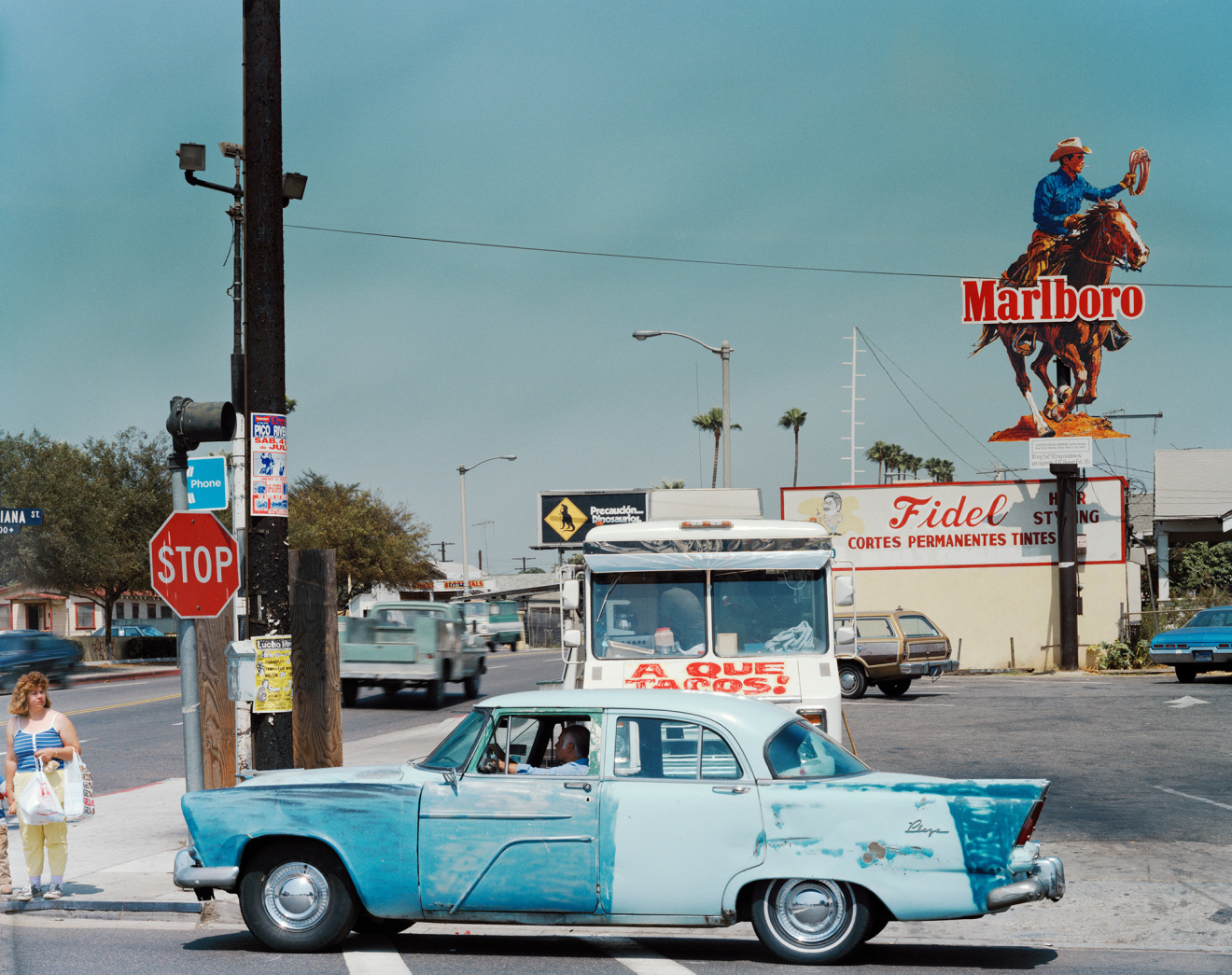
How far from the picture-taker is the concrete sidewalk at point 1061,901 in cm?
769

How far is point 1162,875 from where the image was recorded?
9.02m

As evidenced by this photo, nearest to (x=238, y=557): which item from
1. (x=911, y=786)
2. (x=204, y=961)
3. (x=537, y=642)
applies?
(x=204, y=961)

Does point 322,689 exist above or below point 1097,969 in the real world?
above

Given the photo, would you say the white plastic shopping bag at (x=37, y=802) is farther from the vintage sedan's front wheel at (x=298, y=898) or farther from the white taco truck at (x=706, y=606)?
the white taco truck at (x=706, y=606)

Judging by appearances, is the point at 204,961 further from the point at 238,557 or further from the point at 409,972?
the point at 238,557

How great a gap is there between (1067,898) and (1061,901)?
0.16 ft

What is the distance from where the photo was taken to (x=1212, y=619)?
2709 centimetres

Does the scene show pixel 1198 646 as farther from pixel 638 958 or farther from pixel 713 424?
pixel 713 424

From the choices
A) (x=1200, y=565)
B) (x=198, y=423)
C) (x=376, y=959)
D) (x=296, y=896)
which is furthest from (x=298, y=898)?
(x=1200, y=565)

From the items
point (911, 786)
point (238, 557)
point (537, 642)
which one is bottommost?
point (537, 642)

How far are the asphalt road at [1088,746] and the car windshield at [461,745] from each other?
18.4ft

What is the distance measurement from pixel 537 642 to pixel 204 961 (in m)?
63.3

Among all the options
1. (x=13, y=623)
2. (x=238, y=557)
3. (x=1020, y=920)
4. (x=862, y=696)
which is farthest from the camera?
(x=13, y=623)

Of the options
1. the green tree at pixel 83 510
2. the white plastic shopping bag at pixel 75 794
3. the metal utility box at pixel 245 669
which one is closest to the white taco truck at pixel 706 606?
the metal utility box at pixel 245 669
